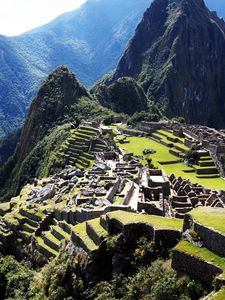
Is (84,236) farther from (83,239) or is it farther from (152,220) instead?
(152,220)

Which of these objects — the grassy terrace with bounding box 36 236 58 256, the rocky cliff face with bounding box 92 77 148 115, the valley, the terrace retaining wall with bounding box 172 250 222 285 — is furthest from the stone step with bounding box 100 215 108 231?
the rocky cliff face with bounding box 92 77 148 115

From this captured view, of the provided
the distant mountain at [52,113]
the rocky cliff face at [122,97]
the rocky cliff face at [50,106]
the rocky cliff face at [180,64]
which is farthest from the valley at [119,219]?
the rocky cliff face at [180,64]

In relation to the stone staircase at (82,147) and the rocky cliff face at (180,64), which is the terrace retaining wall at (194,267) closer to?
the stone staircase at (82,147)

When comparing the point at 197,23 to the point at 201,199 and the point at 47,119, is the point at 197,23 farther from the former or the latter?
the point at 201,199

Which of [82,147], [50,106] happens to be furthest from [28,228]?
[50,106]

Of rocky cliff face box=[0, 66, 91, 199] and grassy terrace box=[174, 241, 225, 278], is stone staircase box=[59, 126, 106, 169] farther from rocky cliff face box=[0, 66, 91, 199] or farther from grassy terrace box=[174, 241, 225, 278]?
grassy terrace box=[174, 241, 225, 278]

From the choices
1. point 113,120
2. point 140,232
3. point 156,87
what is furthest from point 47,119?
point 140,232
